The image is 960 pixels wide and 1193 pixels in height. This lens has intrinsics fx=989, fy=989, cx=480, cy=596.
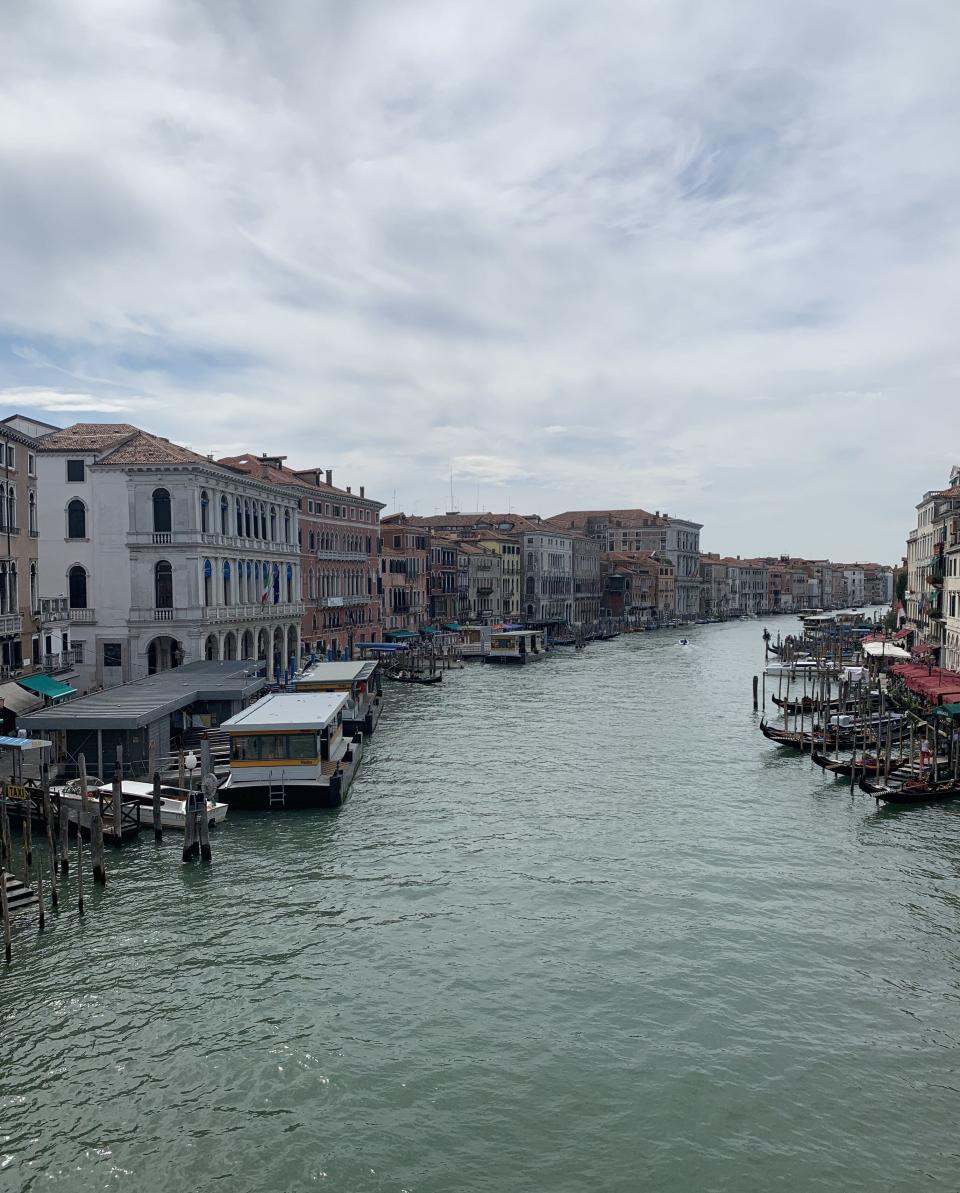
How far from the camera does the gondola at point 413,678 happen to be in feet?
175

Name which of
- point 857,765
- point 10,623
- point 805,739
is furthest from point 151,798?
point 805,739

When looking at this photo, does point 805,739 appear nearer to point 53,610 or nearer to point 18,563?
point 18,563

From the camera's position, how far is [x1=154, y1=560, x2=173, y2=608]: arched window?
36781mm

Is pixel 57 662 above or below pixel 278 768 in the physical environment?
above

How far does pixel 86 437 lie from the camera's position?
37.6 metres

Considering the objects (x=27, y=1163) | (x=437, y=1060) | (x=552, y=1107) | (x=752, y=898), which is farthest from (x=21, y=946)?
(x=752, y=898)

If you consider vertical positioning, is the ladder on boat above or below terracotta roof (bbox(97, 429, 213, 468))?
below

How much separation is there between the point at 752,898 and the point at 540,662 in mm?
52475

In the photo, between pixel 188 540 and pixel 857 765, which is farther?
pixel 188 540

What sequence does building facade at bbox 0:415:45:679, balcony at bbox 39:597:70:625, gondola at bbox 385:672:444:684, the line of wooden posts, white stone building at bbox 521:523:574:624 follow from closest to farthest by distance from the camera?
the line of wooden posts
building facade at bbox 0:415:45:679
balcony at bbox 39:597:70:625
gondola at bbox 385:672:444:684
white stone building at bbox 521:523:574:624

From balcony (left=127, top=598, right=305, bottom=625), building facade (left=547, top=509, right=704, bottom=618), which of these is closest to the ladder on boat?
balcony (left=127, top=598, right=305, bottom=625)

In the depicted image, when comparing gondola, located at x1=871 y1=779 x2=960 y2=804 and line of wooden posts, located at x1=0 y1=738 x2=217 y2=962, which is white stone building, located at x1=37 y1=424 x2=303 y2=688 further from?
gondola, located at x1=871 y1=779 x2=960 y2=804

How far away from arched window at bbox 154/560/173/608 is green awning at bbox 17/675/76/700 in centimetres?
771

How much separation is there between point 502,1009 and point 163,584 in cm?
2735
